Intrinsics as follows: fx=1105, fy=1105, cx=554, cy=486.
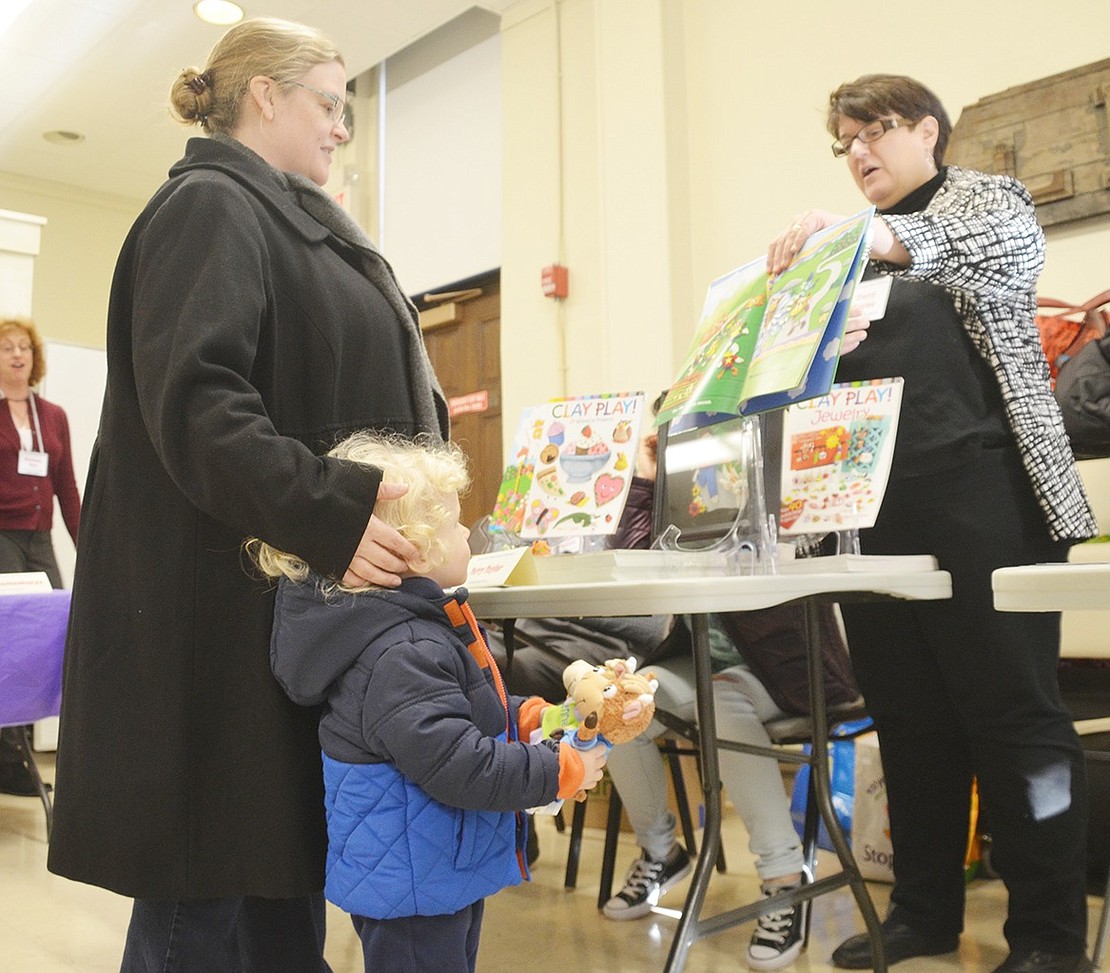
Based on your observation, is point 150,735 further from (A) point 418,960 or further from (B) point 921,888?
(B) point 921,888

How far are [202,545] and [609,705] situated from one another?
0.48 metres

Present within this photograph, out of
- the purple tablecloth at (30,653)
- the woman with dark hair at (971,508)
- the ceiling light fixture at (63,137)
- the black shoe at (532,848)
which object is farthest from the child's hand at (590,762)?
the ceiling light fixture at (63,137)

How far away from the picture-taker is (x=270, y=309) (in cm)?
124

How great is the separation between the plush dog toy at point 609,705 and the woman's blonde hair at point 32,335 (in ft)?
11.8

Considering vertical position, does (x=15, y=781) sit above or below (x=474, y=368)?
below

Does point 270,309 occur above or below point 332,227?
below

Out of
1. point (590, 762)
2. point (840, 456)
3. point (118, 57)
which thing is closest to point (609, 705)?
point (590, 762)

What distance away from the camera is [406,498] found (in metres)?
1.24

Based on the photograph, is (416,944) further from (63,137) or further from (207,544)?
(63,137)

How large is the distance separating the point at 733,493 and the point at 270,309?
797 millimetres

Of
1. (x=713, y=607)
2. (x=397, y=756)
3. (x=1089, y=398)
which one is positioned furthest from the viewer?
(x=1089, y=398)

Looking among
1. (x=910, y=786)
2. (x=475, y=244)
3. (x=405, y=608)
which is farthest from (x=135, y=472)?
(x=475, y=244)

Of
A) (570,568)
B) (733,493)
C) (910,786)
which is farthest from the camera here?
(910,786)

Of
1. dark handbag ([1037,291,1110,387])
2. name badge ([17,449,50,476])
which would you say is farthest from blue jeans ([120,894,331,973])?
name badge ([17,449,50,476])
